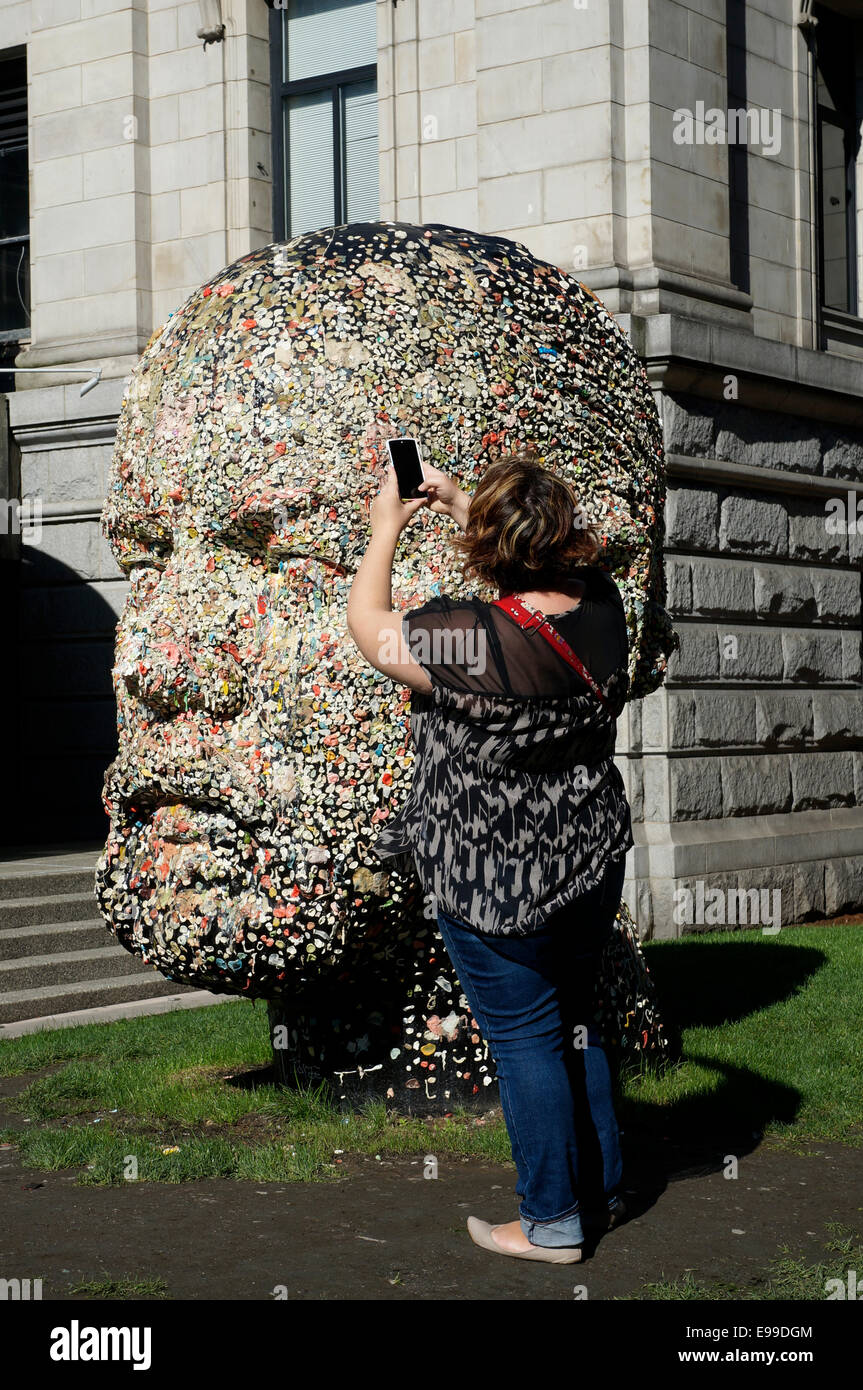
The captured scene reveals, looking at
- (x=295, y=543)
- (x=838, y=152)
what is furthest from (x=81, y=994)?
(x=838, y=152)

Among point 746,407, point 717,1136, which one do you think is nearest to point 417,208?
Result: point 746,407

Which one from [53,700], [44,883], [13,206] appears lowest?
[44,883]

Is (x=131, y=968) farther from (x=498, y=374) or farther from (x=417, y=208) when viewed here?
(x=417, y=208)

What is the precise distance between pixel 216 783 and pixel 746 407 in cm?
788

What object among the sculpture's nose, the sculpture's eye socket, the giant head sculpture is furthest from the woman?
the sculpture's eye socket

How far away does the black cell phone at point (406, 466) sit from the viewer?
441 centimetres

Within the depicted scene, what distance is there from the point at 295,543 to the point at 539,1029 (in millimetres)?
1846

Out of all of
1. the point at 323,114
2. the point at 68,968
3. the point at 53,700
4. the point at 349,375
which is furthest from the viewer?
the point at 53,700

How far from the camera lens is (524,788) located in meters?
4.35

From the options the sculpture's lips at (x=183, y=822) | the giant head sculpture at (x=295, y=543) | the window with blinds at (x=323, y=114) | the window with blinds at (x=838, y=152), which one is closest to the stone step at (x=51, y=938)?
the giant head sculpture at (x=295, y=543)

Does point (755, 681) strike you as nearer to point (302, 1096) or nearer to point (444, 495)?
point (302, 1096)

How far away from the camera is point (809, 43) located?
1348 centimetres

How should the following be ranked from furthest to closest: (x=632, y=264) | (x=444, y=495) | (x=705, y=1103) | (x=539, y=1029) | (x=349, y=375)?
(x=632, y=264)
(x=705, y=1103)
(x=349, y=375)
(x=444, y=495)
(x=539, y=1029)
